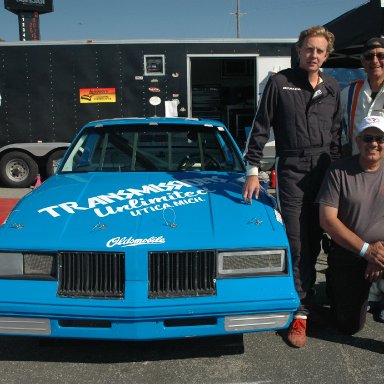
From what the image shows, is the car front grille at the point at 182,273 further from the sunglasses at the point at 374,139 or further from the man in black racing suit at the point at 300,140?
the sunglasses at the point at 374,139

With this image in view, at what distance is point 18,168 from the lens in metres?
9.17

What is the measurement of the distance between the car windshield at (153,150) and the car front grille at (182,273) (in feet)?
4.82

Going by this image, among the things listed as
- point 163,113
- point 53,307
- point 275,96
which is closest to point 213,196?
point 275,96

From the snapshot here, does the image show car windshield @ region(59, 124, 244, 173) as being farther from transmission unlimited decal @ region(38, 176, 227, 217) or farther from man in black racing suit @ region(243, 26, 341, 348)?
man in black racing suit @ region(243, 26, 341, 348)

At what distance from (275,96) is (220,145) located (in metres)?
1.16

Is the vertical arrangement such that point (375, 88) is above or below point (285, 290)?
above

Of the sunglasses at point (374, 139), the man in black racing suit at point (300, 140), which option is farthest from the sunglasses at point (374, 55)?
the sunglasses at point (374, 139)

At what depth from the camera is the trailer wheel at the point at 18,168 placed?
29.8 ft

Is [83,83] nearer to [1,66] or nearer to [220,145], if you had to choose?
[1,66]

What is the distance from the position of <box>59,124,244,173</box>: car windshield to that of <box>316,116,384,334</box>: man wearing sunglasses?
1.07 m

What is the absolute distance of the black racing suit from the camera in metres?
3.03

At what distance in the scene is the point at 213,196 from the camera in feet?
10.1

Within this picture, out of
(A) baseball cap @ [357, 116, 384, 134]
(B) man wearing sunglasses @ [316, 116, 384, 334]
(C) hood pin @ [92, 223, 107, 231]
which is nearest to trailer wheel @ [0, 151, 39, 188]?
(C) hood pin @ [92, 223, 107, 231]

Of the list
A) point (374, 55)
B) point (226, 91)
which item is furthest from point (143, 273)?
point (226, 91)
